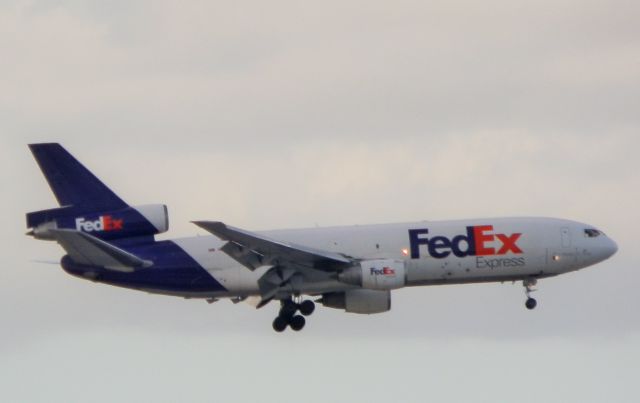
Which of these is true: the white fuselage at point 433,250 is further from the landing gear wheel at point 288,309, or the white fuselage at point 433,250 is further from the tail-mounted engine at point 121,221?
the tail-mounted engine at point 121,221

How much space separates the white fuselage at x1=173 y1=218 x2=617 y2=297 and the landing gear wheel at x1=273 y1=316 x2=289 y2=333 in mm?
1374

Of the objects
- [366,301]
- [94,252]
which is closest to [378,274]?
[366,301]

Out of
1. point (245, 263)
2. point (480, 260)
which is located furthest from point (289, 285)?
point (480, 260)

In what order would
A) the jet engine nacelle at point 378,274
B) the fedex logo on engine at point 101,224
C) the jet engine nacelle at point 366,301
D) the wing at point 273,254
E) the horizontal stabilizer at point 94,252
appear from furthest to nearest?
the jet engine nacelle at point 366,301
the fedex logo on engine at point 101,224
the jet engine nacelle at point 378,274
the wing at point 273,254
the horizontal stabilizer at point 94,252

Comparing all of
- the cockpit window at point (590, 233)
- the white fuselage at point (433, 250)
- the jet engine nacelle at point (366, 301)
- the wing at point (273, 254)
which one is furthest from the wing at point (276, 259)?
the cockpit window at point (590, 233)

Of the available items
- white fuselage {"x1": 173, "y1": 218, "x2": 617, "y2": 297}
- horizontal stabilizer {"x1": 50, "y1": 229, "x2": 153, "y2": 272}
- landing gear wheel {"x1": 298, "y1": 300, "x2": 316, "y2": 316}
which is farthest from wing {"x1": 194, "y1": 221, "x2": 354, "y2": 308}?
horizontal stabilizer {"x1": 50, "y1": 229, "x2": 153, "y2": 272}

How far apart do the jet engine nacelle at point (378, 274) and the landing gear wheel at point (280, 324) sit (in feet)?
12.3

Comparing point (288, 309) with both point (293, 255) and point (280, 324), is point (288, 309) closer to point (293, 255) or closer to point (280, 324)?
point (280, 324)

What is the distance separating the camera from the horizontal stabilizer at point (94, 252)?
79.3 m

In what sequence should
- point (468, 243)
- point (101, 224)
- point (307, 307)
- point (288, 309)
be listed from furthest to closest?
1. point (307, 307)
2. point (288, 309)
3. point (101, 224)
4. point (468, 243)

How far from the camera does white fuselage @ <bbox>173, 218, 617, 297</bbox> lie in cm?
8294

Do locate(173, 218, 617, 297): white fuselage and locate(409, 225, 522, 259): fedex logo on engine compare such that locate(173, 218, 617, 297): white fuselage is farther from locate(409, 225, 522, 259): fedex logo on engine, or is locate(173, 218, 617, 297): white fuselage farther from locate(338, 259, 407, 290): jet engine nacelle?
locate(338, 259, 407, 290): jet engine nacelle

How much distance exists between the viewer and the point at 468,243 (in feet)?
273

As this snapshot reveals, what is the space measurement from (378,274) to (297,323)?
4818 millimetres
